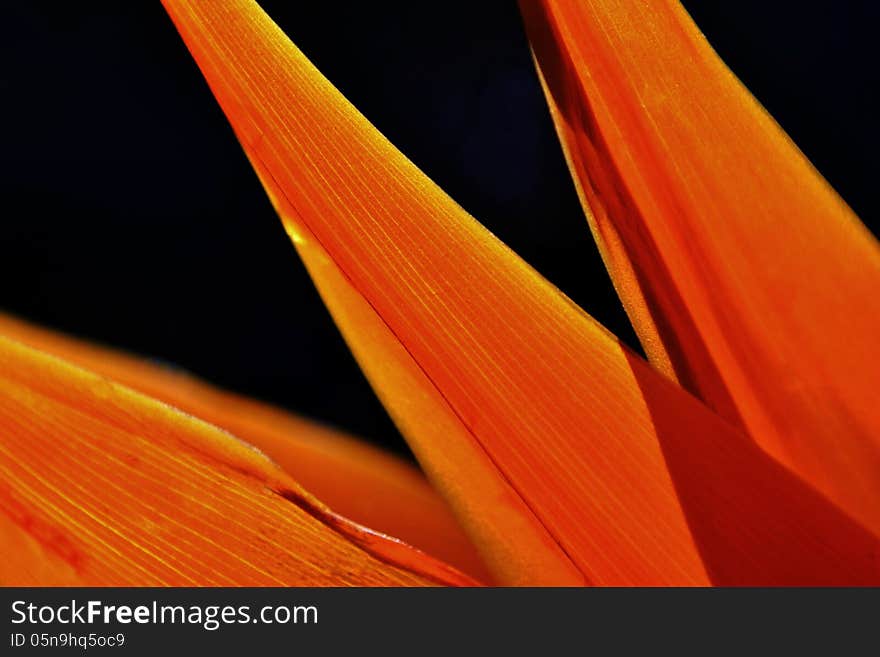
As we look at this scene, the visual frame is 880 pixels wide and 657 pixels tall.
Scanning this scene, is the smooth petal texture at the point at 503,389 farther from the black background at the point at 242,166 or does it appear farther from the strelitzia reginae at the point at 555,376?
the black background at the point at 242,166

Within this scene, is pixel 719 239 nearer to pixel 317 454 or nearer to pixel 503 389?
pixel 503 389

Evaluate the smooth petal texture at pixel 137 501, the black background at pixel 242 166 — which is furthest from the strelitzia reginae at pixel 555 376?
the black background at pixel 242 166

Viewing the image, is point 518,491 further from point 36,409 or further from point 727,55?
point 727,55

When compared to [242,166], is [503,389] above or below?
below

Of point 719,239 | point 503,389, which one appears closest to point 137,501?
point 503,389


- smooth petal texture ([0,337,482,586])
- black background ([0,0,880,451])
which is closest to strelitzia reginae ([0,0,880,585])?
smooth petal texture ([0,337,482,586])

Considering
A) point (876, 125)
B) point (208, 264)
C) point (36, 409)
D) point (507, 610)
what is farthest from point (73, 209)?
point (876, 125)
